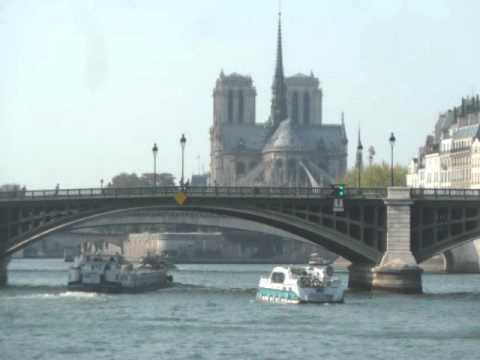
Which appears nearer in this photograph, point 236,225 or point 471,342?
point 471,342

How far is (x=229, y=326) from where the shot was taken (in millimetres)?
112500

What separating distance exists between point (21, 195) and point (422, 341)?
5676 centimetres

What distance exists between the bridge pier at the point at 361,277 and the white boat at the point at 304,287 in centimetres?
1060

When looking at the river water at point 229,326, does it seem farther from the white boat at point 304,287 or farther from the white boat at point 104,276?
the white boat at point 104,276

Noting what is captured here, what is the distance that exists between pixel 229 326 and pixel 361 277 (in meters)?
34.6

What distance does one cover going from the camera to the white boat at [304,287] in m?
130

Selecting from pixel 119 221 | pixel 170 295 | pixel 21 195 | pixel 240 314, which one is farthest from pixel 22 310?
pixel 119 221

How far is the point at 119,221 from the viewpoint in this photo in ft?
625

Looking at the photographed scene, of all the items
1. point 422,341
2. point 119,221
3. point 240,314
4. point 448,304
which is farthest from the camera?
point 119,221

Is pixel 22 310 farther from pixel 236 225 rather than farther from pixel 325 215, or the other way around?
pixel 236 225

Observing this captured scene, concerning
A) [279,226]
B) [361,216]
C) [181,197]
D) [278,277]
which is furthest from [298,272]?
[279,226]

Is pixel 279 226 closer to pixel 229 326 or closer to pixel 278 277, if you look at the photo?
pixel 278 277

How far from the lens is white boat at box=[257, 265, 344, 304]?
130 metres

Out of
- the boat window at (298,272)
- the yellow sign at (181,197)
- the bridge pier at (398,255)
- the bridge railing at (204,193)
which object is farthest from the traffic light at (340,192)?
the yellow sign at (181,197)
